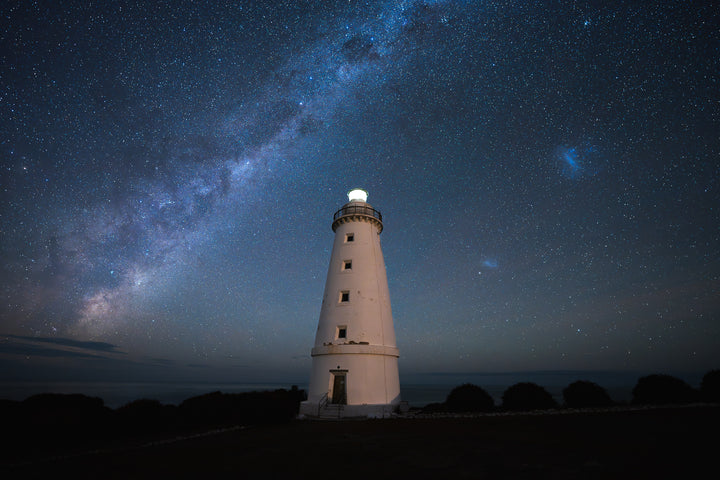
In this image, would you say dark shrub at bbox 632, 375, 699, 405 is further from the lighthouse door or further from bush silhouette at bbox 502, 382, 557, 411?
the lighthouse door

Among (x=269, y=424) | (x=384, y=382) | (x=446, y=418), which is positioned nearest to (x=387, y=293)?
(x=384, y=382)

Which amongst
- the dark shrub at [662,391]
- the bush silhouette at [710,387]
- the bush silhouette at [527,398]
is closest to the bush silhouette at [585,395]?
the bush silhouette at [527,398]

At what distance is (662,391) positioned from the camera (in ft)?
57.6

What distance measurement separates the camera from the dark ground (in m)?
6.48

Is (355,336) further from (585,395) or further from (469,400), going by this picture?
(585,395)

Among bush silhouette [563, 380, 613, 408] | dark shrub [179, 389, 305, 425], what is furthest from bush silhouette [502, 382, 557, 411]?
dark shrub [179, 389, 305, 425]

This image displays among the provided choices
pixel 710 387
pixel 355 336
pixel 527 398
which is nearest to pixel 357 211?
pixel 355 336

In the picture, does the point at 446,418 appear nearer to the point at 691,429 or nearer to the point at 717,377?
the point at 691,429

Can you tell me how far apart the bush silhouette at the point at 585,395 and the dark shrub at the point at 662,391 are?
1.55 m

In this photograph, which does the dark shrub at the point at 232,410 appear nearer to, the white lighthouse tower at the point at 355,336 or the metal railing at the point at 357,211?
the white lighthouse tower at the point at 355,336

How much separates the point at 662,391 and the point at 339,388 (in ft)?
55.4

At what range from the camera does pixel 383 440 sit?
1058 centimetres

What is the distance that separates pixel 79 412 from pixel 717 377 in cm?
3409

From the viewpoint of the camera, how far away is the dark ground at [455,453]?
255 inches
